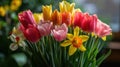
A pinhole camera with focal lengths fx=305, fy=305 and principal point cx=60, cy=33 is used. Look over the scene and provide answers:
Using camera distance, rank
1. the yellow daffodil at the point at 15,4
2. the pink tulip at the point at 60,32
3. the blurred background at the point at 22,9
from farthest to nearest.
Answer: the yellow daffodil at the point at 15,4 → the blurred background at the point at 22,9 → the pink tulip at the point at 60,32

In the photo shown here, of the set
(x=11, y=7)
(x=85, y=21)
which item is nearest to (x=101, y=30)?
(x=85, y=21)

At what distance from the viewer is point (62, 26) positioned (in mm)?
700

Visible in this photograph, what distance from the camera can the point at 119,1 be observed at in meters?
2.67

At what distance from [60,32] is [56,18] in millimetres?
44

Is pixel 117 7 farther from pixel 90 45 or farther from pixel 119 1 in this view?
pixel 90 45

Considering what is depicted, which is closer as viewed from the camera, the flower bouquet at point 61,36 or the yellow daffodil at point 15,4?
the flower bouquet at point 61,36

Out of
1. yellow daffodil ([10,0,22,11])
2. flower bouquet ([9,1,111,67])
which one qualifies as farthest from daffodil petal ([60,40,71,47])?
yellow daffodil ([10,0,22,11])

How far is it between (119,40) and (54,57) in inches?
79.6

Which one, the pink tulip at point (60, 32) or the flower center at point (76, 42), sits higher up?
the pink tulip at point (60, 32)

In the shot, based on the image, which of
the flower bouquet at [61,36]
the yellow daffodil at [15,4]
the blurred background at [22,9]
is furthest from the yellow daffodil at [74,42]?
the yellow daffodil at [15,4]

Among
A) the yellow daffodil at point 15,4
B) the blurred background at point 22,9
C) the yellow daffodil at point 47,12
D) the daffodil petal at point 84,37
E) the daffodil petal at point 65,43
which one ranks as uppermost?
the yellow daffodil at point 47,12

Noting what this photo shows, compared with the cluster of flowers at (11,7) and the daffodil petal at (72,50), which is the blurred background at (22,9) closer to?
the cluster of flowers at (11,7)

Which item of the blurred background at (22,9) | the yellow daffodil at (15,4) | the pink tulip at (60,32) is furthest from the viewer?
the yellow daffodil at (15,4)

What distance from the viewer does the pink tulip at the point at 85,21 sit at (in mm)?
713
